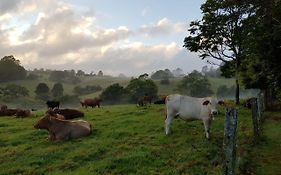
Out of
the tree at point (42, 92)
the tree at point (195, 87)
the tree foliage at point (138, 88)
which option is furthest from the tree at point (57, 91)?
the tree foliage at point (138, 88)

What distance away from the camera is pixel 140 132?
2156cm

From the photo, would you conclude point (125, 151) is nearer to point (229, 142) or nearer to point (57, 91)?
point (229, 142)

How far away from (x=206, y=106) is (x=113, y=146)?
5270 millimetres

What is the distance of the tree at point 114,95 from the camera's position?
305 feet

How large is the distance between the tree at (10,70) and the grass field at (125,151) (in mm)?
125264

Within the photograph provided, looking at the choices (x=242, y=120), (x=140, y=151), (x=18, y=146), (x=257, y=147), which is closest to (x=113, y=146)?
(x=140, y=151)

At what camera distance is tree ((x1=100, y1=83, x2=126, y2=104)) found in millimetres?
93062

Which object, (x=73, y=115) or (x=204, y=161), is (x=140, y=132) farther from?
(x=73, y=115)

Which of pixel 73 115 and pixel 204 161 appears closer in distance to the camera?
pixel 204 161

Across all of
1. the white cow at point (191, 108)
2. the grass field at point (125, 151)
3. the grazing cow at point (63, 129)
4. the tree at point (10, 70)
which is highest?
the tree at point (10, 70)

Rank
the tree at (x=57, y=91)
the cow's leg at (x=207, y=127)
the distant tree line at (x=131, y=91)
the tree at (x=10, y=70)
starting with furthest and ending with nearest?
1. the tree at (x=10, y=70)
2. the tree at (x=57, y=91)
3. the distant tree line at (x=131, y=91)
4. the cow's leg at (x=207, y=127)

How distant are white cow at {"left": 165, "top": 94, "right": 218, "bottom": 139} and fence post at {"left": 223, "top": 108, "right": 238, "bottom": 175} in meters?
7.64

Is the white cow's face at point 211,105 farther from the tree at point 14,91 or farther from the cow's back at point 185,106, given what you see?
the tree at point 14,91

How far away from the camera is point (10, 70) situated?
471 ft
